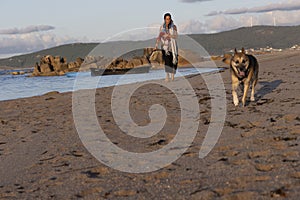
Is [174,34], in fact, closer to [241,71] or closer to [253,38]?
[241,71]

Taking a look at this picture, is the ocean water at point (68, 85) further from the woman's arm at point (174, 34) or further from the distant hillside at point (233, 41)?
the distant hillside at point (233, 41)

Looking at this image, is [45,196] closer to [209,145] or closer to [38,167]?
[38,167]

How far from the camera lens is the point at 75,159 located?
5.55 meters

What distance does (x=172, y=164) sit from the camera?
4.97 meters

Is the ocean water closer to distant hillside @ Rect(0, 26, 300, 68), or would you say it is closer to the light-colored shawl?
the light-colored shawl

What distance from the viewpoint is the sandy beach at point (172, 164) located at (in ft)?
13.0

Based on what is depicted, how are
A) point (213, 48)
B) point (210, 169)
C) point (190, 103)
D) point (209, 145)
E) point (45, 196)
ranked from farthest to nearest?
point (213, 48) < point (190, 103) < point (209, 145) < point (210, 169) < point (45, 196)

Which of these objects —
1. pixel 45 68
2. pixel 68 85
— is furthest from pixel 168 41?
pixel 45 68

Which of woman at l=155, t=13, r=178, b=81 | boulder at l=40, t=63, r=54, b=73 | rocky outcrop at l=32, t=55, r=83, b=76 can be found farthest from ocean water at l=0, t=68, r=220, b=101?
rocky outcrop at l=32, t=55, r=83, b=76

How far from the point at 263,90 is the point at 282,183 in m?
7.96

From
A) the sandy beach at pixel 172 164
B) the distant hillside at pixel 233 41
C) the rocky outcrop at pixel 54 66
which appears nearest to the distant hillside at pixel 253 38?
the distant hillside at pixel 233 41

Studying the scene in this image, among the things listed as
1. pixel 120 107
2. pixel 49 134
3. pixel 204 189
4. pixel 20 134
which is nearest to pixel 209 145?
pixel 204 189

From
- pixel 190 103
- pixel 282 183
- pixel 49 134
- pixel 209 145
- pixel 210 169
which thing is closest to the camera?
pixel 282 183

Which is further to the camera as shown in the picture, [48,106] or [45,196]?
[48,106]
